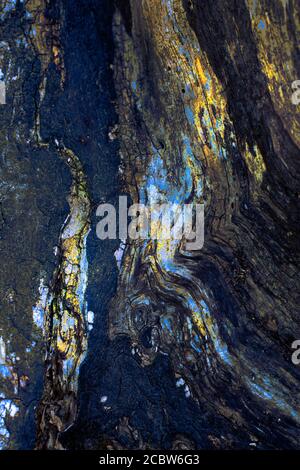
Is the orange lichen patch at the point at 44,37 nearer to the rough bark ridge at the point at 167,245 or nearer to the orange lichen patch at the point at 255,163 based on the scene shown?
the rough bark ridge at the point at 167,245

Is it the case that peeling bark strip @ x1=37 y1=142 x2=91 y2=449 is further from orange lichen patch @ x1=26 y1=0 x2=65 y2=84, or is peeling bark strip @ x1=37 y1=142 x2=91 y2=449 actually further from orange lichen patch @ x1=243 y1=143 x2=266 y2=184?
orange lichen patch @ x1=243 y1=143 x2=266 y2=184

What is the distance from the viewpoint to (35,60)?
6.05ft

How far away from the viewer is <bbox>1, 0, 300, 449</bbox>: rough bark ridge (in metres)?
1.81

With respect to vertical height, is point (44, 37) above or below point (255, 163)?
above

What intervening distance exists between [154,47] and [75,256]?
0.94 metres

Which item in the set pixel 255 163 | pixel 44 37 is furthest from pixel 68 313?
pixel 44 37

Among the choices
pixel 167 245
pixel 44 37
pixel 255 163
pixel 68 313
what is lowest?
pixel 68 313

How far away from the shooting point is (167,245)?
1940 millimetres

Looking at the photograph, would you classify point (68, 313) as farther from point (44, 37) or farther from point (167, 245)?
point (44, 37)

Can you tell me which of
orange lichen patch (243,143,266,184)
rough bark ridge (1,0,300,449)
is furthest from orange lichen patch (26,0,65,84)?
orange lichen patch (243,143,266,184)

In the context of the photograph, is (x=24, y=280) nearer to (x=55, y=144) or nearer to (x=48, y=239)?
(x=48, y=239)

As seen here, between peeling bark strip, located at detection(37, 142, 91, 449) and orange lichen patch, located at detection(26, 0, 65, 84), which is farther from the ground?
orange lichen patch, located at detection(26, 0, 65, 84)

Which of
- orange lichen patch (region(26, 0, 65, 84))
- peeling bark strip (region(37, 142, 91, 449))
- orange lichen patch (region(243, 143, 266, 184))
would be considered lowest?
peeling bark strip (region(37, 142, 91, 449))

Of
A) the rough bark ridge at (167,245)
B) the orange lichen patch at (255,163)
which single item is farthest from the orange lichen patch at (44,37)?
the orange lichen patch at (255,163)
